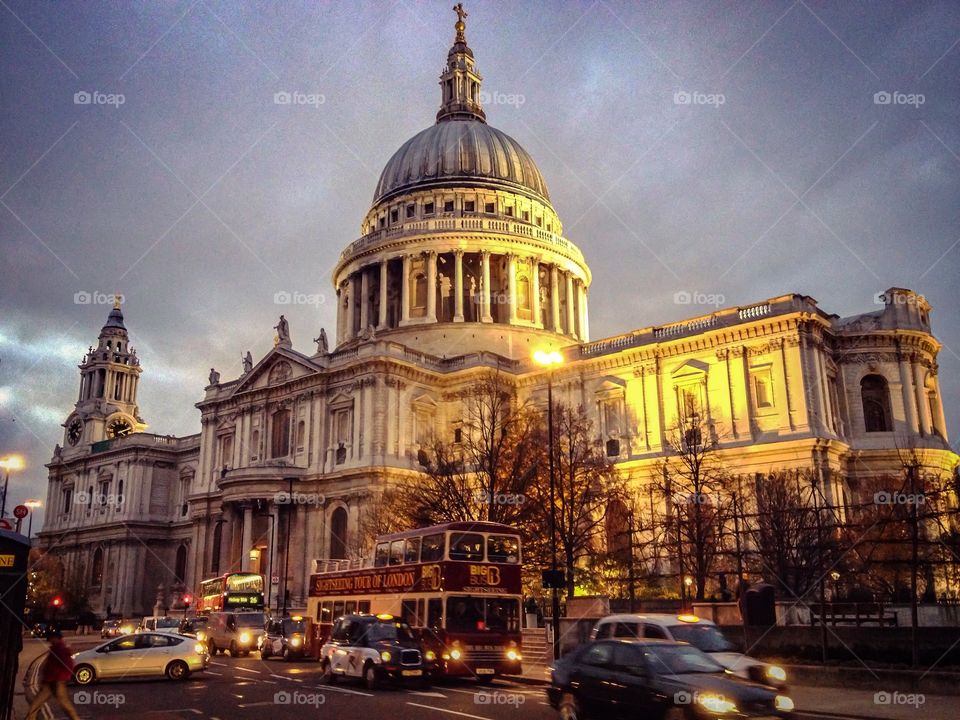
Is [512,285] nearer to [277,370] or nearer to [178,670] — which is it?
[277,370]

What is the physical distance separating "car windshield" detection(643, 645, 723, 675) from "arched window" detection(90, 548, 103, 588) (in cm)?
8478

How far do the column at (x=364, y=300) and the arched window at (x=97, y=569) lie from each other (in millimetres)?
38219

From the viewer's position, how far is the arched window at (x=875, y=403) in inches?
2098

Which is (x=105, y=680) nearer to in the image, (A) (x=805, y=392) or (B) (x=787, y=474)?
(B) (x=787, y=474)

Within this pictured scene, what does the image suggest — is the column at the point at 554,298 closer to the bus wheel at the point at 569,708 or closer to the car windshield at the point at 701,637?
the car windshield at the point at 701,637

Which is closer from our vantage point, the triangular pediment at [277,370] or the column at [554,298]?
the triangular pediment at [277,370]

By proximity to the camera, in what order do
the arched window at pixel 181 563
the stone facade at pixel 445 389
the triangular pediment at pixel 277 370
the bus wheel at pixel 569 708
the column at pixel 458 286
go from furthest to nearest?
the arched window at pixel 181 563 < the column at pixel 458 286 < the triangular pediment at pixel 277 370 < the stone facade at pixel 445 389 < the bus wheel at pixel 569 708

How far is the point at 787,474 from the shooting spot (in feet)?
144

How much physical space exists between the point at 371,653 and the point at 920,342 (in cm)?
4481

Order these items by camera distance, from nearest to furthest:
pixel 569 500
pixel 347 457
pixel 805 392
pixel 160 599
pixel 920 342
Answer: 1. pixel 569 500
2. pixel 805 392
3. pixel 920 342
4. pixel 347 457
5. pixel 160 599

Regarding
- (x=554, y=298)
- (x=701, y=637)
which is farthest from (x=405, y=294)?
(x=701, y=637)

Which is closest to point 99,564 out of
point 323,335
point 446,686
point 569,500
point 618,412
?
point 323,335

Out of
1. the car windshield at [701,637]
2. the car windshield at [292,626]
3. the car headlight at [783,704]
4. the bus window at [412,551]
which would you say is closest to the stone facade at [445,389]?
the car windshield at [292,626]

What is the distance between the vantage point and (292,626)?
35688 millimetres
